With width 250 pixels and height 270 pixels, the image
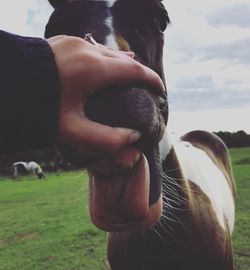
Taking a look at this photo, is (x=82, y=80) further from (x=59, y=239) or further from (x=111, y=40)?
(x=59, y=239)

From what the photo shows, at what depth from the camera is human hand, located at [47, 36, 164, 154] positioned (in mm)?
731

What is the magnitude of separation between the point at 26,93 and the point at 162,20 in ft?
5.72

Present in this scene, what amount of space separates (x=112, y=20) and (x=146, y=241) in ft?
4.38

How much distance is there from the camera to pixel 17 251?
5844 mm

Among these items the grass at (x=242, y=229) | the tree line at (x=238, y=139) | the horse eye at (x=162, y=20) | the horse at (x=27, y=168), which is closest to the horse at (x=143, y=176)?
the horse eye at (x=162, y=20)

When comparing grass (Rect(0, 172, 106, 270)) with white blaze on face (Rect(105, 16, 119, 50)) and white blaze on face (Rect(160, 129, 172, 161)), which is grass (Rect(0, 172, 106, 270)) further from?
white blaze on face (Rect(105, 16, 119, 50))

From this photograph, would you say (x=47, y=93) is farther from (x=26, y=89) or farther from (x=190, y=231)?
(x=190, y=231)

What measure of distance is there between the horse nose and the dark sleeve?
0.15m

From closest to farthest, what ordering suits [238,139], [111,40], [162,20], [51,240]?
[111,40] < [162,20] < [51,240] < [238,139]

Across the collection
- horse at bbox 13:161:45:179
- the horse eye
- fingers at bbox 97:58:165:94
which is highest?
fingers at bbox 97:58:165:94

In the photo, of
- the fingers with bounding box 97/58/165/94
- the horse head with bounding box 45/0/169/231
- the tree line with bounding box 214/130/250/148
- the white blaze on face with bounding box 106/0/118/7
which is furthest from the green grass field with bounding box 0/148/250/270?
the tree line with bounding box 214/130/250/148

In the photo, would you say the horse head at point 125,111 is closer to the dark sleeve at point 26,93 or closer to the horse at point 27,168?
the dark sleeve at point 26,93

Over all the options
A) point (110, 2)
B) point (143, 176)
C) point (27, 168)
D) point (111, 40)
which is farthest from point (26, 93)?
point (27, 168)

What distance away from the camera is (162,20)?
90.7 inches
